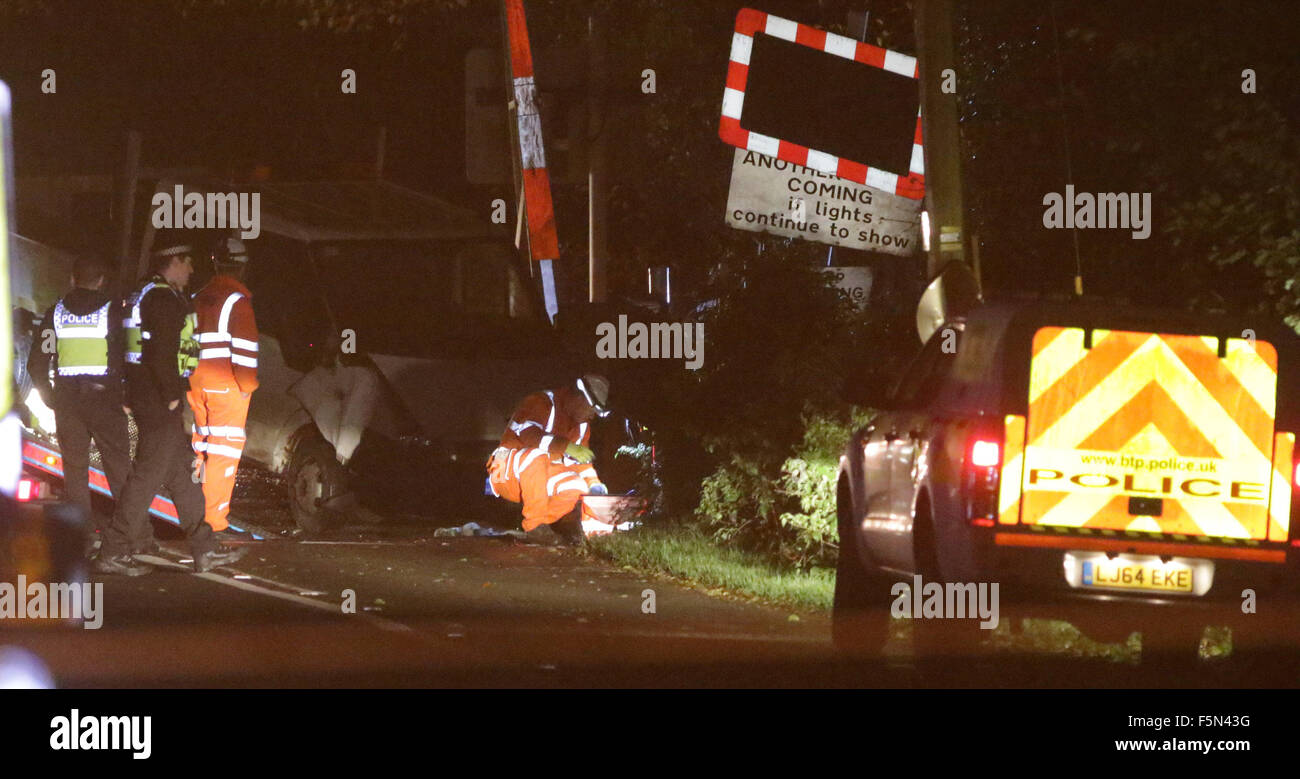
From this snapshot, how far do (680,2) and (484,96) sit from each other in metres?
4.34

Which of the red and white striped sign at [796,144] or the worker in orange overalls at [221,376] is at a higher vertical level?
the red and white striped sign at [796,144]

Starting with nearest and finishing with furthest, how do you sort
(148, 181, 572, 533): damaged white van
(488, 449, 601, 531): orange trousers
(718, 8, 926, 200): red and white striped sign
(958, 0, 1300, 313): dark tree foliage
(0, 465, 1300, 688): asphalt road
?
(0, 465, 1300, 688): asphalt road → (958, 0, 1300, 313): dark tree foliage → (718, 8, 926, 200): red and white striped sign → (488, 449, 601, 531): orange trousers → (148, 181, 572, 533): damaged white van

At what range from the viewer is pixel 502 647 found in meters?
9.97

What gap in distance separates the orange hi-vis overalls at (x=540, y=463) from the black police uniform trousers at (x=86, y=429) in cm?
338

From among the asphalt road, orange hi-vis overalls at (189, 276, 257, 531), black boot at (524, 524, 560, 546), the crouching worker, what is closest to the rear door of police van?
the asphalt road

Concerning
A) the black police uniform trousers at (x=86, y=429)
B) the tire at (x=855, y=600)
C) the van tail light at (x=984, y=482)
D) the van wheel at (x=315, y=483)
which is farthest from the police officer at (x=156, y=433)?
the van tail light at (x=984, y=482)

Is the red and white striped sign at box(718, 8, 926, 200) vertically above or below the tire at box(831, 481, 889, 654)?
above

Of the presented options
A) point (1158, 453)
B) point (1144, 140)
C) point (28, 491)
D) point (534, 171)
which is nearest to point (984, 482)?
point (1158, 453)

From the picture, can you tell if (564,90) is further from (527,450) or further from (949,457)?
(949,457)

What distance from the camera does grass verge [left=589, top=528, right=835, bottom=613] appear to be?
12.8 meters

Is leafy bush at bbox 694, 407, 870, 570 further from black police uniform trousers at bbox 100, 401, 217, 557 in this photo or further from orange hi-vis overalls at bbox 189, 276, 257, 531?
black police uniform trousers at bbox 100, 401, 217, 557

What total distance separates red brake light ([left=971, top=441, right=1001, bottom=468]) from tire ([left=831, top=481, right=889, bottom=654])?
1834mm

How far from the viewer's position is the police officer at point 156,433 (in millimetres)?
12688

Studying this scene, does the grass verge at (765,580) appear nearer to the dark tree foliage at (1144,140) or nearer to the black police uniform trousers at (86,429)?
the dark tree foliage at (1144,140)
